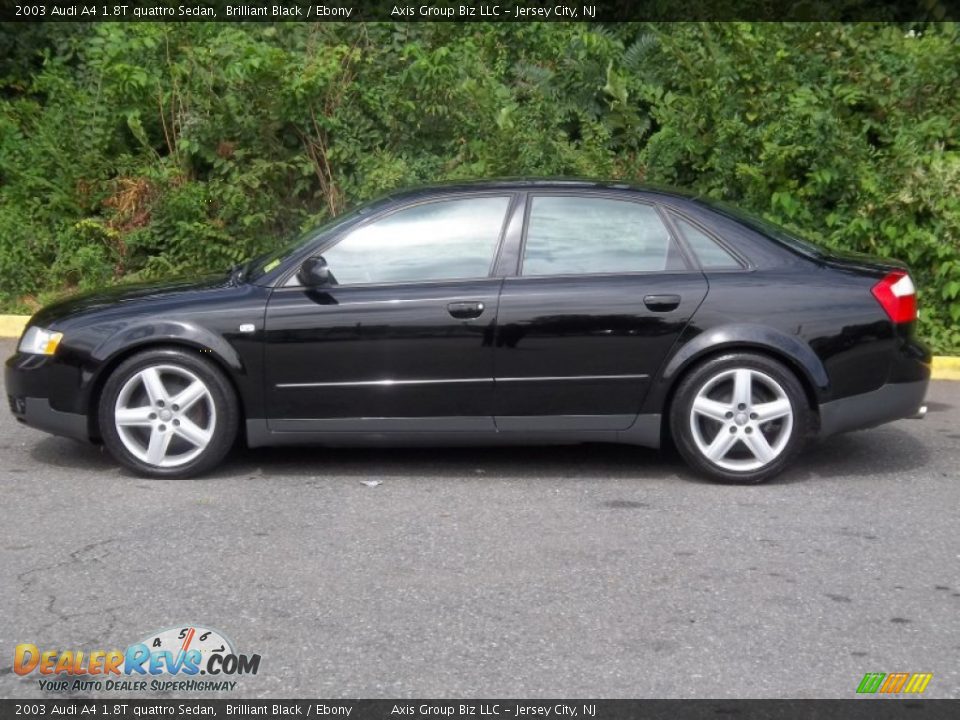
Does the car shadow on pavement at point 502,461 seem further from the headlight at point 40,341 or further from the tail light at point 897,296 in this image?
the tail light at point 897,296

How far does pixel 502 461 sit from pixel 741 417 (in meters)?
1.34

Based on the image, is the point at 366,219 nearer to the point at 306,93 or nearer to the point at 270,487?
the point at 270,487

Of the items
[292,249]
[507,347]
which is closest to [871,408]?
[507,347]

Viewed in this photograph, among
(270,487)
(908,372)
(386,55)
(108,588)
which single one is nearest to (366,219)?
(270,487)

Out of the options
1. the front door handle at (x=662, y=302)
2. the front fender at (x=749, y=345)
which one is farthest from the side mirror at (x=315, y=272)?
the front fender at (x=749, y=345)

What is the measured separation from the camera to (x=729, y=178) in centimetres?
1062

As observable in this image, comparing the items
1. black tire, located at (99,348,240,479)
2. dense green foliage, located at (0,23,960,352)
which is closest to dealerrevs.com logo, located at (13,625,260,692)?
black tire, located at (99,348,240,479)

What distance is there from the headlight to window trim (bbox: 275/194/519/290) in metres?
1.17

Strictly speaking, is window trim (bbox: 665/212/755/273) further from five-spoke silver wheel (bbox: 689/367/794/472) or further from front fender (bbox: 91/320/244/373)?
front fender (bbox: 91/320/244/373)

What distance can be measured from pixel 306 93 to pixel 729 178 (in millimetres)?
3755

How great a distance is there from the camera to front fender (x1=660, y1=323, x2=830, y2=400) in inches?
246

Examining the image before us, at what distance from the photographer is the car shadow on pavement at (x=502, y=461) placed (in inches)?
261

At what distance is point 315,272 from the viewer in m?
6.27
